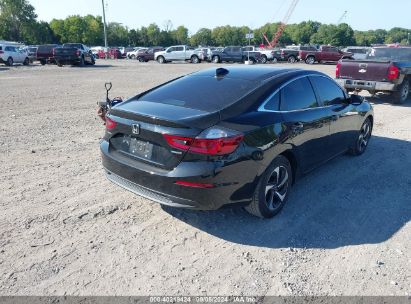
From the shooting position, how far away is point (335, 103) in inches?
211

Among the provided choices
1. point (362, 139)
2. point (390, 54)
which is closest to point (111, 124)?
point (362, 139)

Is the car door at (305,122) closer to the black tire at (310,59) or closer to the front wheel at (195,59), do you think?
the black tire at (310,59)

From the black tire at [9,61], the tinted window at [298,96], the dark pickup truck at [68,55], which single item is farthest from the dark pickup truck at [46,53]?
the tinted window at [298,96]

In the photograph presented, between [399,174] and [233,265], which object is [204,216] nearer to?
[233,265]

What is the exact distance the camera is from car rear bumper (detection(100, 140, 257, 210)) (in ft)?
11.3

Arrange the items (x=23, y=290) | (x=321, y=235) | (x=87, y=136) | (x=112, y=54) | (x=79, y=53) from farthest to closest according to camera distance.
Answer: (x=112, y=54), (x=79, y=53), (x=87, y=136), (x=321, y=235), (x=23, y=290)

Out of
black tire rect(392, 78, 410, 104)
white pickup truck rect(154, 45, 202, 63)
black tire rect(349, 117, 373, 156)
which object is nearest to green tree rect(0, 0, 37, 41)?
white pickup truck rect(154, 45, 202, 63)

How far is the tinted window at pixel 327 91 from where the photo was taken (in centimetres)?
504

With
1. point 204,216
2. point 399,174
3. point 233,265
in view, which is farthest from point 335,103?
point 233,265

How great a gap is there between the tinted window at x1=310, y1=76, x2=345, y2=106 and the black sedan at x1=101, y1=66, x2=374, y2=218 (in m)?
0.05

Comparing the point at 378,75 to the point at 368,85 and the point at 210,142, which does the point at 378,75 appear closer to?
the point at 368,85

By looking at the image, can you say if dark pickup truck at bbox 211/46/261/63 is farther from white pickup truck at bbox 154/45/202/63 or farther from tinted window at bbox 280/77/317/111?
tinted window at bbox 280/77/317/111

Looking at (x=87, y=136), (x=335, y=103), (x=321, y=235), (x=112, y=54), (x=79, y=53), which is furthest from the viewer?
(x=112, y=54)

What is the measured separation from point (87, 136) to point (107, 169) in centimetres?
343
